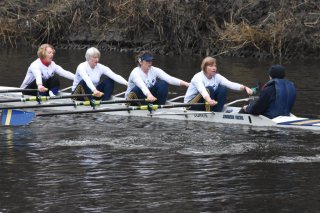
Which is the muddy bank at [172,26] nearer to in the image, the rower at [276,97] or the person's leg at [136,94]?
the person's leg at [136,94]

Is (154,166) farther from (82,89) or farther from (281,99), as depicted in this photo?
(82,89)

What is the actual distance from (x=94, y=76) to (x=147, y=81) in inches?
69.4

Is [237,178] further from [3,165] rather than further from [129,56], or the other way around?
[129,56]

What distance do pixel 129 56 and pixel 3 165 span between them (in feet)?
67.6

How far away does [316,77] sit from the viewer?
26547 mm

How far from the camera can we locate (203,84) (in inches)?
715

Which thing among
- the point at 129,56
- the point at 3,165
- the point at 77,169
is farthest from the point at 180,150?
the point at 129,56

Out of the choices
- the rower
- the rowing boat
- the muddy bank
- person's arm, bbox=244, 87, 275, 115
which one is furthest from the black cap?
the muddy bank

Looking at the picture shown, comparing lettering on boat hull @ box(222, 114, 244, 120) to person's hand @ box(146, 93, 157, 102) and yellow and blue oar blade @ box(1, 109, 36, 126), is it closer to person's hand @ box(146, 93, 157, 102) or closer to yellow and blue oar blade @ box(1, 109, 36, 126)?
person's hand @ box(146, 93, 157, 102)

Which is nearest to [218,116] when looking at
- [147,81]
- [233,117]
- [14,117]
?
[233,117]

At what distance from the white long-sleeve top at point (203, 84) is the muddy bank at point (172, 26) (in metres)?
13.6

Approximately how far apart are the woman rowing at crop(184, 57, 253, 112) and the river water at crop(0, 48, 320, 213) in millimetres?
615

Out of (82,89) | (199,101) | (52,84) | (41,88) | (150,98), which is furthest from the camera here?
(52,84)

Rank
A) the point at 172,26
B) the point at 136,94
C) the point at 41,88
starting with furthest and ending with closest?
the point at 172,26, the point at 41,88, the point at 136,94
